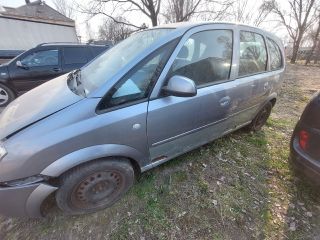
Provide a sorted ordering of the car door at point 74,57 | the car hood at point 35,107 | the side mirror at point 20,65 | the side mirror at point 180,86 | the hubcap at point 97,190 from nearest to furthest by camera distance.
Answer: the car hood at point 35,107
the side mirror at point 180,86
the hubcap at point 97,190
the side mirror at point 20,65
the car door at point 74,57

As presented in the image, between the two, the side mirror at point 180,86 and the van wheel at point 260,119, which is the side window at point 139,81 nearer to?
the side mirror at point 180,86

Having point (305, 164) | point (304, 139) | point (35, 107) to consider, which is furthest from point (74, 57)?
point (305, 164)

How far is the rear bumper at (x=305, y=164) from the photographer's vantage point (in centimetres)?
209

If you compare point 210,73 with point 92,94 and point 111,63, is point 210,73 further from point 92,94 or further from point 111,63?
point 92,94

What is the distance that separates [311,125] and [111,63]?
2137mm

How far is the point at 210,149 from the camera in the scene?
10.3 ft

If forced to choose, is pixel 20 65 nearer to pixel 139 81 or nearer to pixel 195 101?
pixel 139 81

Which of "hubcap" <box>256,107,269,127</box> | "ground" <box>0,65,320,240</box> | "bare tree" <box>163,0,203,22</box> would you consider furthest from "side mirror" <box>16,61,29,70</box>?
"bare tree" <box>163,0,203,22</box>

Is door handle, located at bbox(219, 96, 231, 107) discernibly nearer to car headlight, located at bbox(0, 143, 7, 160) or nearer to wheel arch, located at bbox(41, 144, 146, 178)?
wheel arch, located at bbox(41, 144, 146, 178)

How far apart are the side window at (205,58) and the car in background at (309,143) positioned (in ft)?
3.03

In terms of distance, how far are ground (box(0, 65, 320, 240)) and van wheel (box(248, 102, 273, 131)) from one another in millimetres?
658

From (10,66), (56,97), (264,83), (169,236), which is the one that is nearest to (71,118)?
(56,97)

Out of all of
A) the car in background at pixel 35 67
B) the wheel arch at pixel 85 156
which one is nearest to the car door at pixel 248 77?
the wheel arch at pixel 85 156

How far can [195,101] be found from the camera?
2.25m
